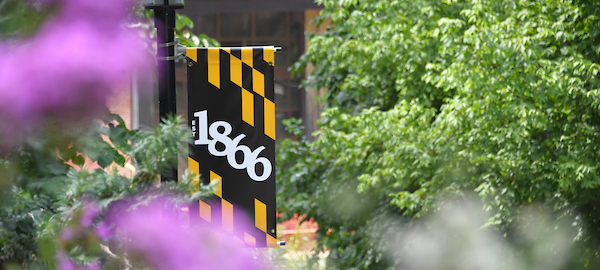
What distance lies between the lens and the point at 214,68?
11.2 ft

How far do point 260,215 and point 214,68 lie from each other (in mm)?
828

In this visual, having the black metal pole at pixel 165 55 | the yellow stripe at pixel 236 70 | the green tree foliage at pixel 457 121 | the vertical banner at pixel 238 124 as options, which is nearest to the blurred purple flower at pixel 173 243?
the black metal pole at pixel 165 55

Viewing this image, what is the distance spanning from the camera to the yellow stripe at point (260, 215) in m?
3.44

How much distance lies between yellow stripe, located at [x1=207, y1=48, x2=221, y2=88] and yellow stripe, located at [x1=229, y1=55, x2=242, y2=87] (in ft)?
0.24

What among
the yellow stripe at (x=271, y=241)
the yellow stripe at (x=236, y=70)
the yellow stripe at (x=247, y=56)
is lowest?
the yellow stripe at (x=271, y=241)

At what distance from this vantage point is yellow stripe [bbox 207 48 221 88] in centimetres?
341

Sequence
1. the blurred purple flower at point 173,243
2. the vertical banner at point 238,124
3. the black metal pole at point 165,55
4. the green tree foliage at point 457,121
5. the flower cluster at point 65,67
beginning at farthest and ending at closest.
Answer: the green tree foliage at point 457,121 → the vertical banner at point 238,124 → the black metal pole at point 165,55 → the blurred purple flower at point 173,243 → the flower cluster at point 65,67

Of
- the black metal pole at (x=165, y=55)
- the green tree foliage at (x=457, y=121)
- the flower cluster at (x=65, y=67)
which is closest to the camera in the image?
the flower cluster at (x=65, y=67)

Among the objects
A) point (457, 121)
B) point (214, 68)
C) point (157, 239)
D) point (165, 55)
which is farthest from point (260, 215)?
point (457, 121)

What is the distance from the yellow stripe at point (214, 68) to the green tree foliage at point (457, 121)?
2479 mm

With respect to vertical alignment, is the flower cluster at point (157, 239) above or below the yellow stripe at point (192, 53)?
below

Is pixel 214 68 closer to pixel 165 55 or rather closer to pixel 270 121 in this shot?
pixel 270 121

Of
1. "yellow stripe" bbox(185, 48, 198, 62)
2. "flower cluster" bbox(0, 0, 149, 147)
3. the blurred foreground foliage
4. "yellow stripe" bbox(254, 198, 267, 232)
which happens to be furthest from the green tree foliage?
"flower cluster" bbox(0, 0, 149, 147)

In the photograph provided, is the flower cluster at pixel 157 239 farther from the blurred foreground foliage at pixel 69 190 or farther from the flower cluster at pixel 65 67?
the flower cluster at pixel 65 67
